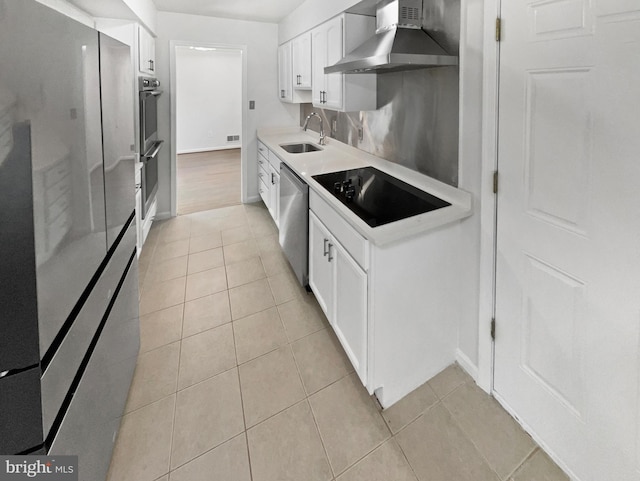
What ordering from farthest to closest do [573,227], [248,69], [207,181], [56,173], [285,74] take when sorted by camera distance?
[207,181]
[248,69]
[285,74]
[573,227]
[56,173]

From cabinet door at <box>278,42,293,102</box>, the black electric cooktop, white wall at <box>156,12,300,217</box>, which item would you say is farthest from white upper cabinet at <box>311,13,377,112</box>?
white wall at <box>156,12,300,217</box>

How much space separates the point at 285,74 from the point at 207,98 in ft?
17.3

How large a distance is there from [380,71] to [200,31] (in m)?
2.76

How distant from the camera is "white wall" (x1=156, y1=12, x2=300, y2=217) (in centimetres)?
402

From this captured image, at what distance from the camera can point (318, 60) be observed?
3.04 metres

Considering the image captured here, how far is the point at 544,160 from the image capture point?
131cm

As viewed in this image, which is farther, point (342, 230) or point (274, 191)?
point (274, 191)

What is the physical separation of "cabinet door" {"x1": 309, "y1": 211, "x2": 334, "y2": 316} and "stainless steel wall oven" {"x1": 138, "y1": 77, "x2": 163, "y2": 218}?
1804 millimetres

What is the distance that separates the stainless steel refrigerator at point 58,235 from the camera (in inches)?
26.1

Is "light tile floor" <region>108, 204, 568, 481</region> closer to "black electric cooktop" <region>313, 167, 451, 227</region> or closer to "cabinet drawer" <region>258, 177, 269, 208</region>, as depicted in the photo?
"black electric cooktop" <region>313, 167, 451, 227</region>

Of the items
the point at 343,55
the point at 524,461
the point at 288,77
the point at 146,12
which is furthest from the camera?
the point at 288,77

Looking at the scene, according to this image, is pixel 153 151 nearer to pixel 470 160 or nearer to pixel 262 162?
pixel 262 162

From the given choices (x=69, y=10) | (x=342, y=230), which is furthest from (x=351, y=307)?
(x=69, y=10)

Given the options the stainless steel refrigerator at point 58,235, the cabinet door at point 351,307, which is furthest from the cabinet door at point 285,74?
the stainless steel refrigerator at point 58,235
